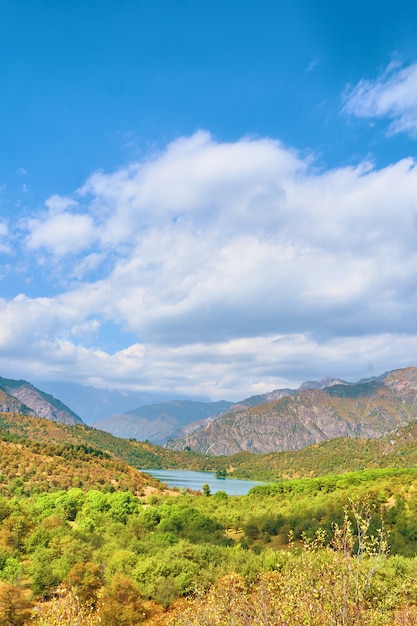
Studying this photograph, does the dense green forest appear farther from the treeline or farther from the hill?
the hill

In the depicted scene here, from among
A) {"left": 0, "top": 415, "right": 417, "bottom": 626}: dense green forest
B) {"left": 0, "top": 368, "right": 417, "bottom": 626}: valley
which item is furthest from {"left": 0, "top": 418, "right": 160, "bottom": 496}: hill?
{"left": 0, "top": 415, "right": 417, "bottom": 626}: dense green forest

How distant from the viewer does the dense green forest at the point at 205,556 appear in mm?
11852

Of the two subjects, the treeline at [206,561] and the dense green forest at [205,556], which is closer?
the treeline at [206,561]

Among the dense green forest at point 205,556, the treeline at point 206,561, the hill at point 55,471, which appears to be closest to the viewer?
the treeline at point 206,561

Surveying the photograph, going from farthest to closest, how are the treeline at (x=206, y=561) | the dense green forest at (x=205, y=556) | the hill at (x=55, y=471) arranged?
the hill at (x=55, y=471)
the dense green forest at (x=205, y=556)
the treeline at (x=206, y=561)

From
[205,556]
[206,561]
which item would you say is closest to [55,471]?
[205,556]

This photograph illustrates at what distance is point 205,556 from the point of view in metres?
34.7

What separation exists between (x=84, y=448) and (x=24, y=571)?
84.4 m

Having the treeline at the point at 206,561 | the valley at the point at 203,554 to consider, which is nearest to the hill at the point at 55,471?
the valley at the point at 203,554

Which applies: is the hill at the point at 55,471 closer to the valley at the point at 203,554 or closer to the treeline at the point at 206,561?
the valley at the point at 203,554

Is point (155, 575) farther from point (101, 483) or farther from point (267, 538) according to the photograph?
point (101, 483)

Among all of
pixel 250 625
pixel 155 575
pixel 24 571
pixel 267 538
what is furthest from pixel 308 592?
pixel 267 538

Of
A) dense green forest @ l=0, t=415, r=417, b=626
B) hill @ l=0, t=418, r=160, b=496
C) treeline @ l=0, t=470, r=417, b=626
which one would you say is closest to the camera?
treeline @ l=0, t=470, r=417, b=626

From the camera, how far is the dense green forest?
1185 cm
